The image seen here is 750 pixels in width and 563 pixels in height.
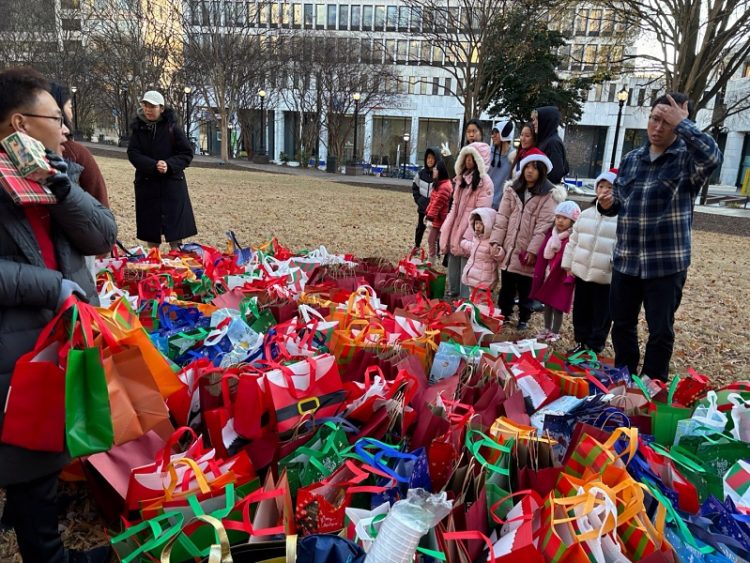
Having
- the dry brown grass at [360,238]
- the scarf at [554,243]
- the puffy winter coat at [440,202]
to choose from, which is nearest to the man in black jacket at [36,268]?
the dry brown grass at [360,238]

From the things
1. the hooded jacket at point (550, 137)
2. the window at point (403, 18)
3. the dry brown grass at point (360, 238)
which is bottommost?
the dry brown grass at point (360, 238)

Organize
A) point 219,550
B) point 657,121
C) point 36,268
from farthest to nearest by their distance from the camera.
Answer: point 657,121
point 36,268
point 219,550

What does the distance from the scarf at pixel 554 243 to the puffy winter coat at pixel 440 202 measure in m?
2.48

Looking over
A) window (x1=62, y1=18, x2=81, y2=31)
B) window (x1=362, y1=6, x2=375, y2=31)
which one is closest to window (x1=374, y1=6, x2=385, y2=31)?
window (x1=362, y1=6, x2=375, y2=31)

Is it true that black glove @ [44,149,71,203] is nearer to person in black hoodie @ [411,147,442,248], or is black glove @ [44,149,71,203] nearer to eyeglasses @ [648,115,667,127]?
eyeglasses @ [648,115,667,127]

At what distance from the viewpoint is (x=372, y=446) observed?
1991 mm

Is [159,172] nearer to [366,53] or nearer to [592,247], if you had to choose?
[592,247]

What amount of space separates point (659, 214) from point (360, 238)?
6.71 meters

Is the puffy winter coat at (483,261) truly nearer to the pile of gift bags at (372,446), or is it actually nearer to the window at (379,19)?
the pile of gift bags at (372,446)

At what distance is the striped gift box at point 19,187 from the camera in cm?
164

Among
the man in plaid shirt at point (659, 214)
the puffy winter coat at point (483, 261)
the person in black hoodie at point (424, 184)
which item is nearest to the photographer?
the man in plaid shirt at point (659, 214)

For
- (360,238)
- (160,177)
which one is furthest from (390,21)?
(160,177)

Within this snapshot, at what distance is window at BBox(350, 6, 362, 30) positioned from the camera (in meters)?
52.8

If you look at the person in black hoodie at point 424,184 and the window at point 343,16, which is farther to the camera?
the window at point 343,16
